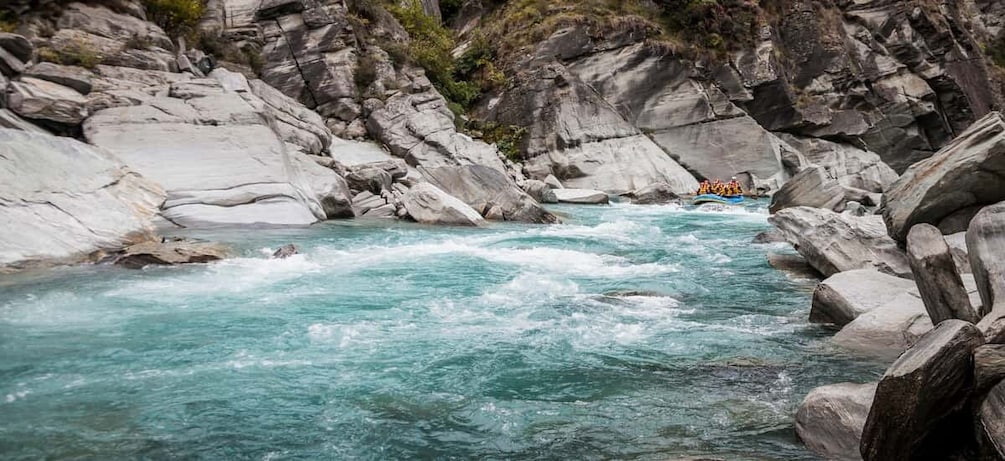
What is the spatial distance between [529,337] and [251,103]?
53.6ft

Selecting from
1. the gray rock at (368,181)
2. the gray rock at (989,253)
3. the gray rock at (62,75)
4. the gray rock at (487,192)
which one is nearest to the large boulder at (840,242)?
the gray rock at (989,253)

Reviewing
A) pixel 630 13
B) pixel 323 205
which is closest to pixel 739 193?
pixel 630 13

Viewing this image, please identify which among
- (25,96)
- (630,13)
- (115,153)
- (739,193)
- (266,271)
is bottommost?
(739,193)

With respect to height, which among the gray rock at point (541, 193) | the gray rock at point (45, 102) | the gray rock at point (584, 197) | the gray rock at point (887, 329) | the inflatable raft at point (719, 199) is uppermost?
the gray rock at point (45, 102)

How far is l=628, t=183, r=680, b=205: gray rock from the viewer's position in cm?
2849

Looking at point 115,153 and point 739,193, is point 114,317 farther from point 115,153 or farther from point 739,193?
point 739,193

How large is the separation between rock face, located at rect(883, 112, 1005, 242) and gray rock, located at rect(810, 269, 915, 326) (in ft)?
4.93

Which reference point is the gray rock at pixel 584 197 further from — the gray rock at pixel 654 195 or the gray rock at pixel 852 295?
the gray rock at pixel 852 295

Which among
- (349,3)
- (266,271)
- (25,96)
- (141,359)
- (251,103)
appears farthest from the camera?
(349,3)

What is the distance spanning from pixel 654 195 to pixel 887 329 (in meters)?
21.9

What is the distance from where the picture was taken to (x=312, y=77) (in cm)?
3039

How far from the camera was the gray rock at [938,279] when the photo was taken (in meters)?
6.09

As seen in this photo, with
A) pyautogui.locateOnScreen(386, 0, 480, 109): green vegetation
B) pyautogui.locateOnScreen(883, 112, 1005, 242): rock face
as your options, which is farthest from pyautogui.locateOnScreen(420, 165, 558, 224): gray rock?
pyautogui.locateOnScreen(386, 0, 480, 109): green vegetation

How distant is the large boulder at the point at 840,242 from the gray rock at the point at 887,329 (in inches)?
112
